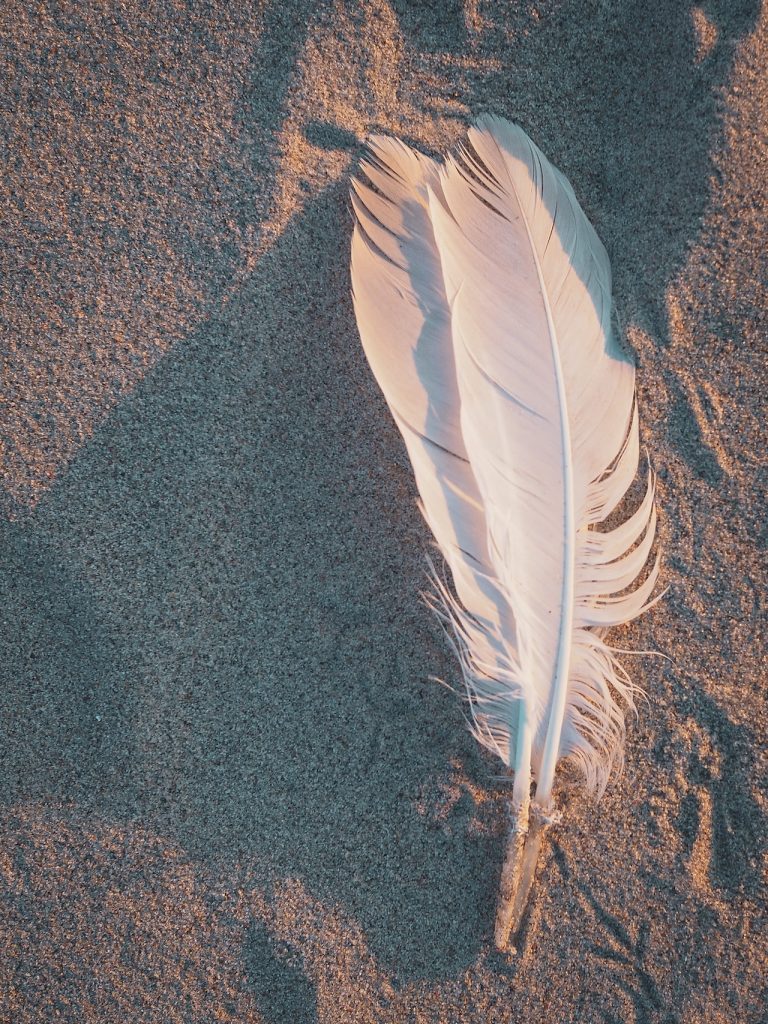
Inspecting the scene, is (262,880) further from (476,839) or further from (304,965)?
(476,839)

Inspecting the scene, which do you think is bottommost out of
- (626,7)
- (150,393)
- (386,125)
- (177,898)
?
(177,898)

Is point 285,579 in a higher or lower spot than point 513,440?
lower

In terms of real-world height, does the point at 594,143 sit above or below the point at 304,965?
above

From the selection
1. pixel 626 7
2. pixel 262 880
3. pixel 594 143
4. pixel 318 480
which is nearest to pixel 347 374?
pixel 318 480
